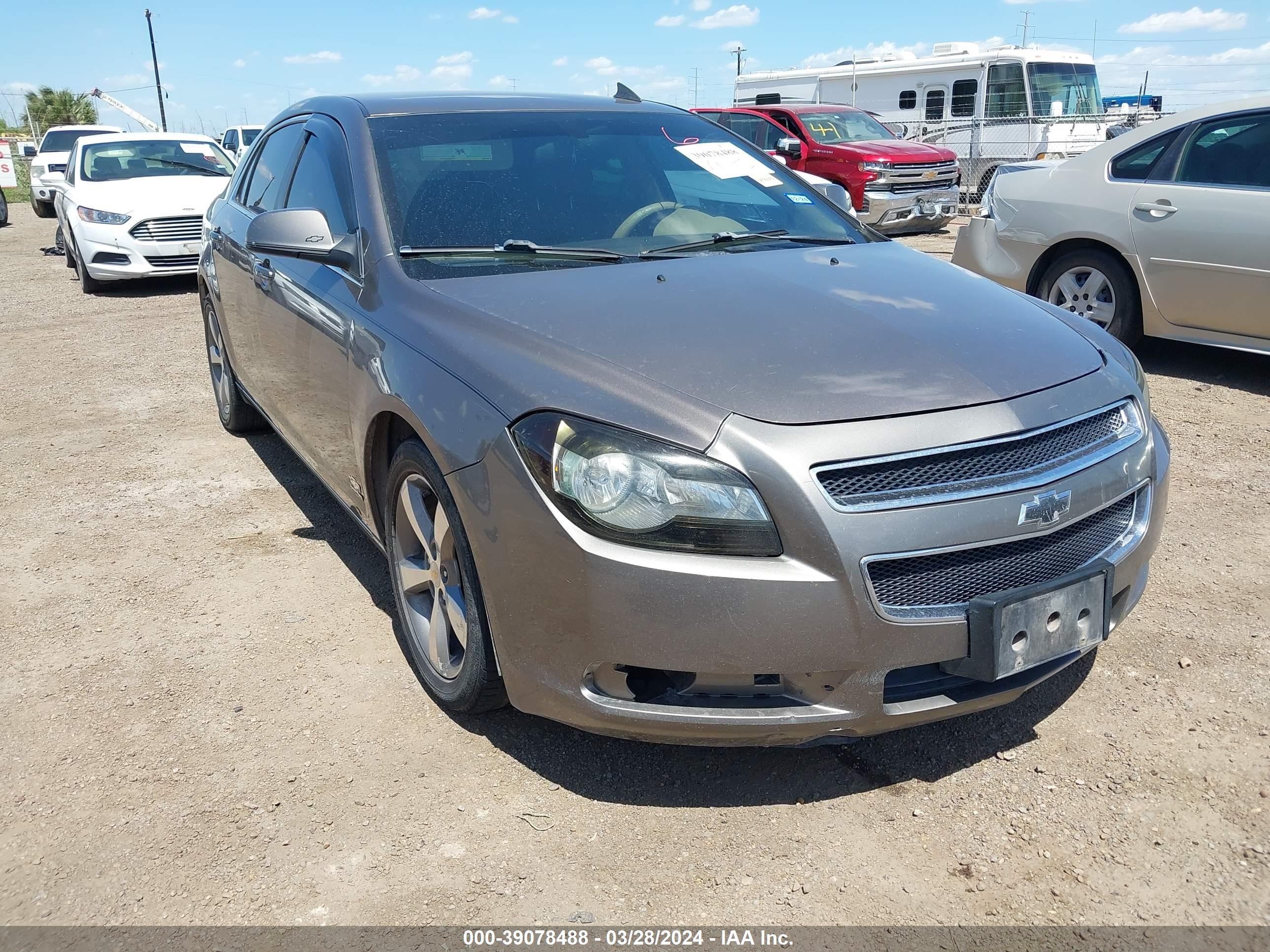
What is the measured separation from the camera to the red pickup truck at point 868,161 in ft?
45.3

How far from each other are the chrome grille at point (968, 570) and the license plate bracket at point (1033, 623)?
0.03 metres

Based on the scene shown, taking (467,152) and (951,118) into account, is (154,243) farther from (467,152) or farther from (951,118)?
(951,118)

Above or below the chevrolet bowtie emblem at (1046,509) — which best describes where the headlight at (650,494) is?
above

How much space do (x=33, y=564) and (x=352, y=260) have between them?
2022 mm

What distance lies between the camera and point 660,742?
238cm

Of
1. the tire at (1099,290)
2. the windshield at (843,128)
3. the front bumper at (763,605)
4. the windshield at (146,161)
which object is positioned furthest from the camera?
the windshield at (843,128)

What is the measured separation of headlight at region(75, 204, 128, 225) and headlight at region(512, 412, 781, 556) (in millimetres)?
10252

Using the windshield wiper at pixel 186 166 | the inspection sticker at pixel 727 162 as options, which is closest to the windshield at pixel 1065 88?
the windshield wiper at pixel 186 166

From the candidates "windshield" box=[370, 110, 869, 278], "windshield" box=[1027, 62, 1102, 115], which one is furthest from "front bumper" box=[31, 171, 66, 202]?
"windshield" box=[370, 110, 869, 278]

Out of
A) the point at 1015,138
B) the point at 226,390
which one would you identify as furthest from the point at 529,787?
the point at 1015,138

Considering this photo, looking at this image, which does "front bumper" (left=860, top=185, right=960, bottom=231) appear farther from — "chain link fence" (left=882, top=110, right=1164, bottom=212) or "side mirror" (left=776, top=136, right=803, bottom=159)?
"chain link fence" (left=882, top=110, right=1164, bottom=212)

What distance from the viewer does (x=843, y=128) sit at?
598 inches

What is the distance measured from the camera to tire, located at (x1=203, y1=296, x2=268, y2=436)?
5.49 m

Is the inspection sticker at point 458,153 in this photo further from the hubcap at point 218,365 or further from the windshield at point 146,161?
the windshield at point 146,161
